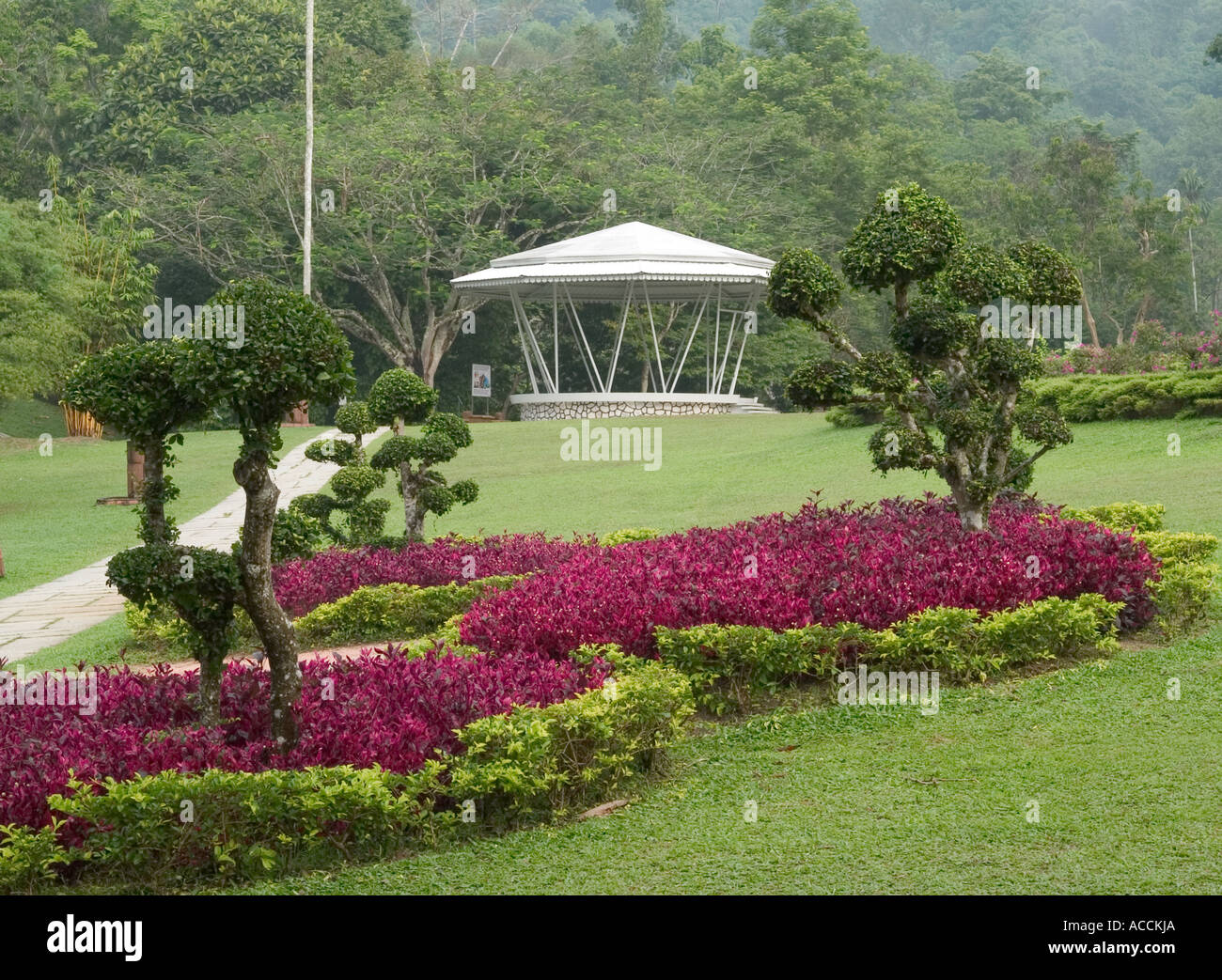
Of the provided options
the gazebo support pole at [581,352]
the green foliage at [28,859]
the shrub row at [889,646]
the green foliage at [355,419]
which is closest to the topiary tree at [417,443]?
the green foliage at [355,419]

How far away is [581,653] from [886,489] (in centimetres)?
900

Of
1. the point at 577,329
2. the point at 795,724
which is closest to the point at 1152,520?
the point at 795,724

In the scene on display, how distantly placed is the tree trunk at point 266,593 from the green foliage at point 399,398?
5266mm

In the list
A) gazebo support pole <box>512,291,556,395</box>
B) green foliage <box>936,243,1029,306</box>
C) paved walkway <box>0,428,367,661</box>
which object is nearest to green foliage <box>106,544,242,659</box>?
paved walkway <box>0,428,367,661</box>

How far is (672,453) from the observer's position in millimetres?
22000

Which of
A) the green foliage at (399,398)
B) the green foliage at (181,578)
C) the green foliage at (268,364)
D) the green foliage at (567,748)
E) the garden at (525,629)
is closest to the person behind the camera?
the garden at (525,629)

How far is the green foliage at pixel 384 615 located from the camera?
9.90 meters

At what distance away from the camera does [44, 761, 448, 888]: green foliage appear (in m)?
5.03

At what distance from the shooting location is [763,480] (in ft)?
57.8

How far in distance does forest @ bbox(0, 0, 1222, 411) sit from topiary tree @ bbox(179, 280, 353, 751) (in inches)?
599

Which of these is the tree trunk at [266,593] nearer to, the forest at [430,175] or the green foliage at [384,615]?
the green foliage at [384,615]

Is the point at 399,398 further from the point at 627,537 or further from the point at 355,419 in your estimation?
the point at 627,537

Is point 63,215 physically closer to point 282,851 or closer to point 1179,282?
point 282,851

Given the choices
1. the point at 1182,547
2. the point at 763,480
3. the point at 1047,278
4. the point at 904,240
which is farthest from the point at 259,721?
the point at 763,480
